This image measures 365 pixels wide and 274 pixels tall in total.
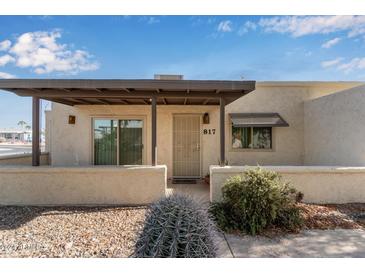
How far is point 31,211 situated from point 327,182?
8.56 meters

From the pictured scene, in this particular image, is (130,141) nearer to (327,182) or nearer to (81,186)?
(81,186)

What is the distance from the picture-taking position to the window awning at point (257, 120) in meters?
9.65

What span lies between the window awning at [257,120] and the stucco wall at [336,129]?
4.23 ft

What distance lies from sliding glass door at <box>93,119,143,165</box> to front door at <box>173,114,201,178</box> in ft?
5.33

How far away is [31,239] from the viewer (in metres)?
4.42

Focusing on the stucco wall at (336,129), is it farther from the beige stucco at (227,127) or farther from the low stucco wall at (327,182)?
the low stucco wall at (327,182)

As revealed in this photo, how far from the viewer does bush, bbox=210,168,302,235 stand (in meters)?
4.82

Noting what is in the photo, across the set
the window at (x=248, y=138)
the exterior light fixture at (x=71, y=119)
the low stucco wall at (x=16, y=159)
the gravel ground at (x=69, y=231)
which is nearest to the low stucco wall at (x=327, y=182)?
the gravel ground at (x=69, y=231)

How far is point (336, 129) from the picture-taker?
27.7ft

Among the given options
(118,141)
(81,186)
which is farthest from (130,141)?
(81,186)
